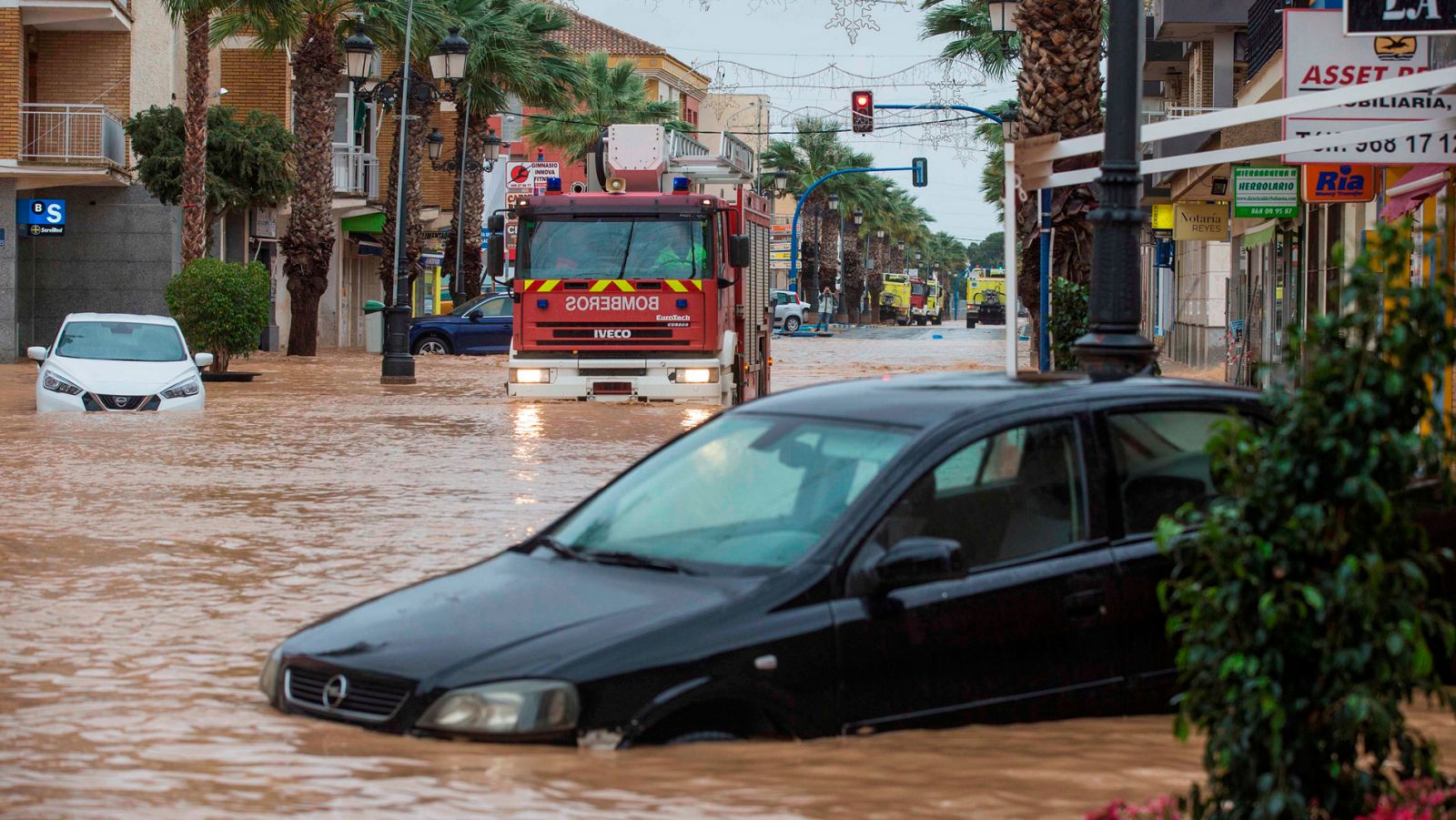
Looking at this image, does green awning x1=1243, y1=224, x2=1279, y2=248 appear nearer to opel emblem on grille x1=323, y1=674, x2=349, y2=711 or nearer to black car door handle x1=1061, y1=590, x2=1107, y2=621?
black car door handle x1=1061, y1=590, x2=1107, y2=621

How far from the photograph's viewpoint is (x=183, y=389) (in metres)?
22.7

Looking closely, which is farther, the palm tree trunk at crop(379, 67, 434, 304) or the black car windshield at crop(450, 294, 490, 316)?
the palm tree trunk at crop(379, 67, 434, 304)

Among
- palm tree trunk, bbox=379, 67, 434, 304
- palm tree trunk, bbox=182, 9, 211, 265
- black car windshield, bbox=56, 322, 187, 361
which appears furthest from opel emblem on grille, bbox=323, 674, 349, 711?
palm tree trunk, bbox=379, 67, 434, 304

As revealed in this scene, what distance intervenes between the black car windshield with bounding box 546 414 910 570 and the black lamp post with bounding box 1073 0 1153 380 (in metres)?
3.48

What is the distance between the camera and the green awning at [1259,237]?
103 feet

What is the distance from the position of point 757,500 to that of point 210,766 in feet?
5.95

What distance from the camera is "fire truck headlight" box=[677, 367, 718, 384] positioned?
22906 mm

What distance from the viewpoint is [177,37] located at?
1783 inches

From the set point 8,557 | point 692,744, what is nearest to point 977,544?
point 692,744

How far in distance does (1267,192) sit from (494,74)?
32406 millimetres

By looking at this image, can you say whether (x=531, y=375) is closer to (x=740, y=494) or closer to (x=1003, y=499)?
(x=740, y=494)

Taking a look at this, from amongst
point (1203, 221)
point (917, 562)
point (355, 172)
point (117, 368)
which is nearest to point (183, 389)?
point (117, 368)

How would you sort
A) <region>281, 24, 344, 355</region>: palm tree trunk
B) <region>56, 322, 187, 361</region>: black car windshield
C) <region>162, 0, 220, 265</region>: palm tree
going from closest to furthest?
<region>56, 322, 187, 361</region>: black car windshield < <region>162, 0, 220, 265</region>: palm tree < <region>281, 24, 344, 355</region>: palm tree trunk

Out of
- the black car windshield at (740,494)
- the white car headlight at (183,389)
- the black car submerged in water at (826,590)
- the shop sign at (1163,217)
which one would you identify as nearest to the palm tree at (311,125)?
the shop sign at (1163,217)
